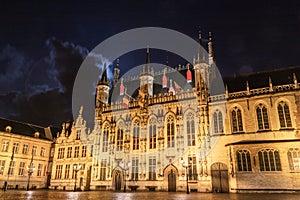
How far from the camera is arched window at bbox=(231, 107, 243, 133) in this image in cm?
3017

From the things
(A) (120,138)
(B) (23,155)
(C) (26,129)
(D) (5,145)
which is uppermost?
(C) (26,129)

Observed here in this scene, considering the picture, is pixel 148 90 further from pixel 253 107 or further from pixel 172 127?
pixel 253 107

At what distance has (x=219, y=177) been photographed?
2939 cm

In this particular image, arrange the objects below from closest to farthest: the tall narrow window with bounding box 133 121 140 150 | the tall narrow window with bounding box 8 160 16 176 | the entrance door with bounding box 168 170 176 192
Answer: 1. the entrance door with bounding box 168 170 176 192
2. the tall narrow window with bounding box 133 121 140 150
3. the tall narrow window with bounding box 8 160 16 176

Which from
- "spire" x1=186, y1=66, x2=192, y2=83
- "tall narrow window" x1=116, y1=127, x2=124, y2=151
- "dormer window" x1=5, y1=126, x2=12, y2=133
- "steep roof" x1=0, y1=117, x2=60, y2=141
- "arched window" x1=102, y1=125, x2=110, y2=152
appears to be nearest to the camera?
"tall narrow window" x1=116, y1=127, x2=124, y2=151

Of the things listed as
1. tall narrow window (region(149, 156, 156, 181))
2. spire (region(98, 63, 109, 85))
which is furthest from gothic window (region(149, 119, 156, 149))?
spire (region(98, 63, 109, 85))

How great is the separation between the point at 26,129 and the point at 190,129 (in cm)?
3226

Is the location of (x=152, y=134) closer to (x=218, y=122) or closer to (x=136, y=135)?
(x=136, y=135)

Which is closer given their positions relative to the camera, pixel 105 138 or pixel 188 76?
pixel 188 76

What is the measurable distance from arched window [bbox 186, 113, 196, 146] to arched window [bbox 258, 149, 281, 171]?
850cm

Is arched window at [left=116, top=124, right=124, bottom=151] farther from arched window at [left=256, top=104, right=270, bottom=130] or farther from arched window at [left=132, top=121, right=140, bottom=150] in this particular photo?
arched window at [left=256, top=104, right=270, bottom=130]

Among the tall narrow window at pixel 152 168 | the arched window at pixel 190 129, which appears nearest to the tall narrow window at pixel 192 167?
the arched window at pixel 190 129

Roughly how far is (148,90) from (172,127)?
295 inches

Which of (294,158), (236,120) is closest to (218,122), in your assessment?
(236,120)
